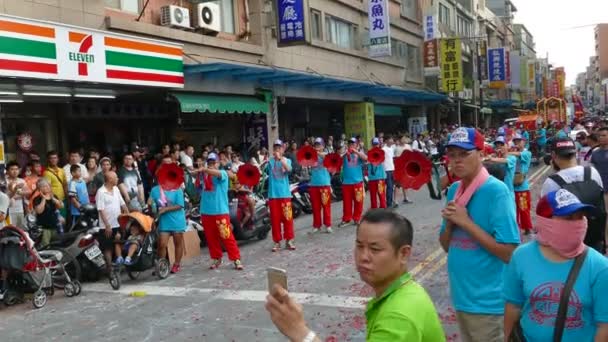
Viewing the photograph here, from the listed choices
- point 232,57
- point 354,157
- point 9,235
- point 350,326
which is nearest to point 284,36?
point 232,57

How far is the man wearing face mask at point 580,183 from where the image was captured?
205 inches

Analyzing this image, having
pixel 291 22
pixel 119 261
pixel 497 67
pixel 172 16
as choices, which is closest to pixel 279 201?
pixel 119 261

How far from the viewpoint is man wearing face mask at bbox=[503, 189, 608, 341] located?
8.90ft

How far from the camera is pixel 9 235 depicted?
7.77 meters

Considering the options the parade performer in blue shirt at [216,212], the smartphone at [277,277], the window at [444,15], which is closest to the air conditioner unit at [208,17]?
the parade performer in blue shirt at [216,212]

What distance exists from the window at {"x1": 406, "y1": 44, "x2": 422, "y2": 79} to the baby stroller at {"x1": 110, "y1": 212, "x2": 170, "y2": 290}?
2773cm

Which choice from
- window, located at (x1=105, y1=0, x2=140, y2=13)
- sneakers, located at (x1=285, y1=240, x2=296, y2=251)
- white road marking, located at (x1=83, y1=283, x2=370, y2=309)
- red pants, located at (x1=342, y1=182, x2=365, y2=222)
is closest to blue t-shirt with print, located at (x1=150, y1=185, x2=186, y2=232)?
white road marking, located at (x1=83, y1=283, x2=370, y2=309)

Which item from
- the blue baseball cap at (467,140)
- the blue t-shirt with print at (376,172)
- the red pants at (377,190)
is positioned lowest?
the red pants at (377,190)

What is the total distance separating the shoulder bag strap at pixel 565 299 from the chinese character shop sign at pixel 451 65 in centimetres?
3113

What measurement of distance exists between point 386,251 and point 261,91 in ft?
56.4

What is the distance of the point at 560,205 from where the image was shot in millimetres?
2809

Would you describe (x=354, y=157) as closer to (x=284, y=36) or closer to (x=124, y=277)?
(x=124, y=277)

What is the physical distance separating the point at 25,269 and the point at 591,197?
643 cm

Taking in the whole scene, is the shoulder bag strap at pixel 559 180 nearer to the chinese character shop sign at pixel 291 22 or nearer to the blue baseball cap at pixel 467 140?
the blue baseball cap at pixel 467 140
